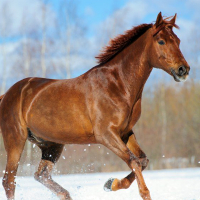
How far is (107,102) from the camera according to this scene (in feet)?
14.3

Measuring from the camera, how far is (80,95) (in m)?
4.55

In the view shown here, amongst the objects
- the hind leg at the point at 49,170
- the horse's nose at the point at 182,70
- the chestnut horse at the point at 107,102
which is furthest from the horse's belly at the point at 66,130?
the horse's nose at the point at 182,70

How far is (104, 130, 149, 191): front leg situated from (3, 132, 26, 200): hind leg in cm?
150

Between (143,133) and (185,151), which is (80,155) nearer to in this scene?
(143,133)

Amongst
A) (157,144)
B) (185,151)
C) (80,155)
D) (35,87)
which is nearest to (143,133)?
(157,144)

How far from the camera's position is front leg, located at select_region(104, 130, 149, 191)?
4227mm

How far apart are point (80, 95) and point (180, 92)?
23158 mm

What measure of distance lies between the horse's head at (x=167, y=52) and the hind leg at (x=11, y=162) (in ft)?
7.48

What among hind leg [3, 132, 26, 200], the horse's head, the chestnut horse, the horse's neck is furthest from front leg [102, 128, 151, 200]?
hind leg [3, 132, 26, 200]

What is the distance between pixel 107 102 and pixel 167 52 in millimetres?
927

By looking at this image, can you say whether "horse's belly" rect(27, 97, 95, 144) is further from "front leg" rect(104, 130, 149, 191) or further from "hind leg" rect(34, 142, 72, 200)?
"hind leg" rect(34, 142, 72, 200)

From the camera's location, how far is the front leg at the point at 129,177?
423 centimetres

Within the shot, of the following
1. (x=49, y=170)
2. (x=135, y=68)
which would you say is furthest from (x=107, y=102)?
(x=49, y=170)

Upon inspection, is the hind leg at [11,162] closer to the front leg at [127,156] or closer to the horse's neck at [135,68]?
the front leg at [127,156]
